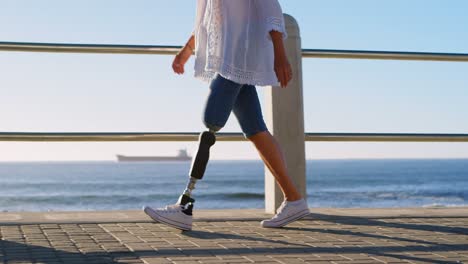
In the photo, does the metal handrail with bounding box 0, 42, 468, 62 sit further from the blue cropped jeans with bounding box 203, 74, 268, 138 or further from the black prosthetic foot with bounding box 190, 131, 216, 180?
the black prosthetic foot with bounding box 190, 131, 216, 180

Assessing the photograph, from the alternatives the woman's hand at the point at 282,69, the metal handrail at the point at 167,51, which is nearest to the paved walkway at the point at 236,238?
the woman's hand at the point at 282,69

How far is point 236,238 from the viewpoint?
14.4ft

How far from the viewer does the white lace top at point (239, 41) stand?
4.66m

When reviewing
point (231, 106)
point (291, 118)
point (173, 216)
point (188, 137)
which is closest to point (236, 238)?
point (173, 216)

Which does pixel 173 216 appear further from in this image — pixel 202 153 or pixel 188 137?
pixel 188 137

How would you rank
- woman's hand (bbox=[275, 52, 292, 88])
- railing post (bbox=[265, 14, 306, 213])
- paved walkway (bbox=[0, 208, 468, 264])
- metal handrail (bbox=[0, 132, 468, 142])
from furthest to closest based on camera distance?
railing post (bbox=[265, 14, 306, 213])
metal handrail (bbox=[0, 132, 468, 142])
woman's hand (bbox=[275, 52, 292, 88])
paved walkway (bbox=[0, 208, 468, 264])

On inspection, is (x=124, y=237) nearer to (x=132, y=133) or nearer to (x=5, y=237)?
(x=5, y=237)

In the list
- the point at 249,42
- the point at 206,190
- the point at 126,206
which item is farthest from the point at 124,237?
the point at 206,190

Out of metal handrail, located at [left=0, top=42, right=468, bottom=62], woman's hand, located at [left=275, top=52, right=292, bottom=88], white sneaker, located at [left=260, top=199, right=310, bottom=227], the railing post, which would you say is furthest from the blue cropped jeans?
metal handrail, located at [left=0, top=42, right=468, bottom=62]

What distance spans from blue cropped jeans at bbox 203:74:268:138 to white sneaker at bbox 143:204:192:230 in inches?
19.0

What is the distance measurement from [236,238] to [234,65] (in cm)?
93

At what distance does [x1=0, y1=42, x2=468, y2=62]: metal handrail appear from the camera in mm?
5340

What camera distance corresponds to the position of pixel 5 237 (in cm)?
436

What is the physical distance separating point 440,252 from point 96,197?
67624mm
